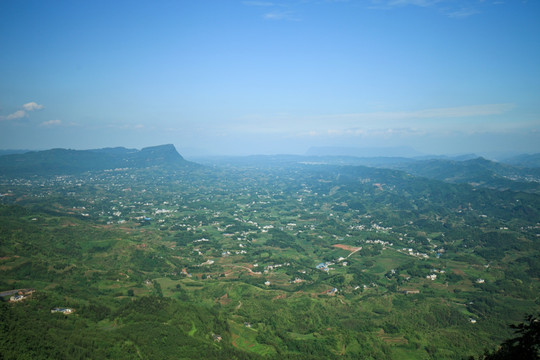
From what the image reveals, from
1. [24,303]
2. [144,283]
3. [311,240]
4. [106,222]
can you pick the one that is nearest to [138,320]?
[24,303]

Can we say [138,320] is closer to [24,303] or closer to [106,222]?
[24,303]

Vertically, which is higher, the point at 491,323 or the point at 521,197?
the point at 521,197

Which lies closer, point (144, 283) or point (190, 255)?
point (144, 283)

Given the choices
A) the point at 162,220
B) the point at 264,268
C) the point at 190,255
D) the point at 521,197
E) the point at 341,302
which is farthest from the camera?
the point at 521,197

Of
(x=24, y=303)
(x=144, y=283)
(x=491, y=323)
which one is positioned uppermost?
(x=24, y=303)

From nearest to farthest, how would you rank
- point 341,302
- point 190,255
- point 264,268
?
point 341,302 → point 264,268 → point 190,255

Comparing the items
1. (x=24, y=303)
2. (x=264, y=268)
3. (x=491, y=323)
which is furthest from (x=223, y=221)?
(x=491, y=323)
